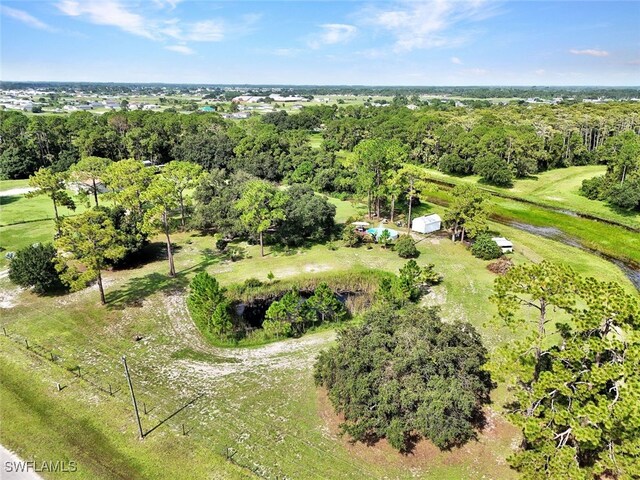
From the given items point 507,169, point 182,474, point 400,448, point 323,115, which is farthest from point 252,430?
point 323,115

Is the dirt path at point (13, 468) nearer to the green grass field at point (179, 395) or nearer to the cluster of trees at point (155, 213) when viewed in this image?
the green grass field at point (179, 395)

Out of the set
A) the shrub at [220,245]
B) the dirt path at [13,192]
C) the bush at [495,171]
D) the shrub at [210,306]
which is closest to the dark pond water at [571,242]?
the bush at [495,171]

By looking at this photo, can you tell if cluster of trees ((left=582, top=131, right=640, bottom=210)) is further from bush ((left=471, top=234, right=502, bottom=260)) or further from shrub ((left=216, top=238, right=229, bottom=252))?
shrub ((left=216, top=238, right=229, bottom=252))

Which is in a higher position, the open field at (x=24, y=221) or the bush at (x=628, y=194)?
the bush at (x=628, y=194)

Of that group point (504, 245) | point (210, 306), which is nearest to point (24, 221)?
point (210, 306)

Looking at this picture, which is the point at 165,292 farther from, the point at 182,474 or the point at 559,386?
the point at 559,386

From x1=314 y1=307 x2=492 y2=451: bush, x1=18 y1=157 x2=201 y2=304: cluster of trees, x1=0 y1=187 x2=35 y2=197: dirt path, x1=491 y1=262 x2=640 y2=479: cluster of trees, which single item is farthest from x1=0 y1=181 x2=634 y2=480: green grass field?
x1=0 y1=187 x2=35 y2=197: dirt path

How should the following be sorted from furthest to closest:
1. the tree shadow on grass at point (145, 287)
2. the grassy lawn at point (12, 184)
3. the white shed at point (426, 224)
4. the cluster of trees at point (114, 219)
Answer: the grassy lawn at point (12, 184) < the white shed at point (426, 224) < the tree shadow on grass at point (145, 287) < the cluster of trees at point (114, 219)
